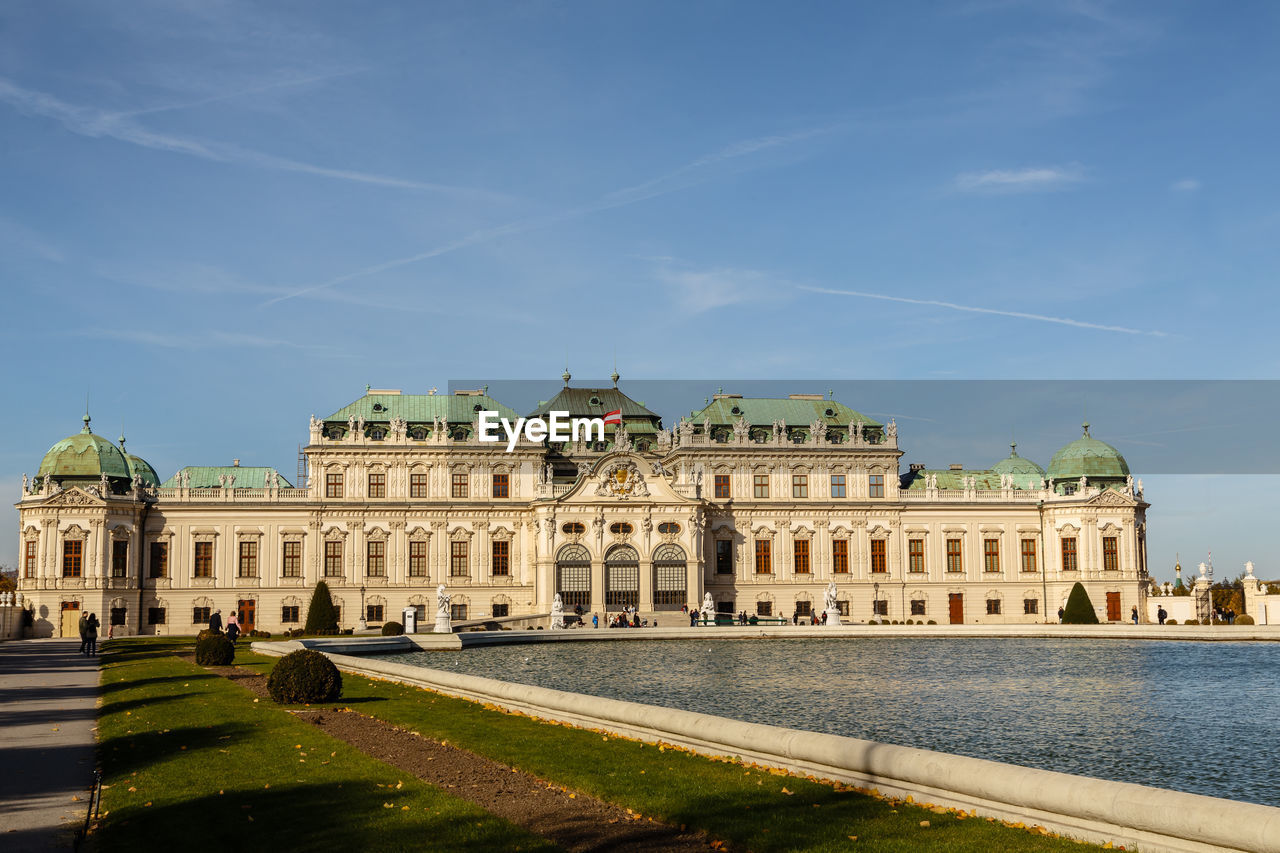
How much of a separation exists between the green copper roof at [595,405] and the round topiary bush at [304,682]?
2333 inches

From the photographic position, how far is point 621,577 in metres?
77.1

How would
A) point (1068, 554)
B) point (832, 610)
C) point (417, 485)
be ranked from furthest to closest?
point (1068, 554) < point (417, 485) < point (832, 610)

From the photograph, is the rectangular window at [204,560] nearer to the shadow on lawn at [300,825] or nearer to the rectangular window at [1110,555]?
the rectangular window at [1110,555]

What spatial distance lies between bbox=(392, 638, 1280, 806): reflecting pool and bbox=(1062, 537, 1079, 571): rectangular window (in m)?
28.7

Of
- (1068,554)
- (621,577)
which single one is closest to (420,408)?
(621,577)

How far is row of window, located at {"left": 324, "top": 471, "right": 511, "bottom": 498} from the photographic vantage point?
7850cm

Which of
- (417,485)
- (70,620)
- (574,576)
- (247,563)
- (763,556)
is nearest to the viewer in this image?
(70,620)

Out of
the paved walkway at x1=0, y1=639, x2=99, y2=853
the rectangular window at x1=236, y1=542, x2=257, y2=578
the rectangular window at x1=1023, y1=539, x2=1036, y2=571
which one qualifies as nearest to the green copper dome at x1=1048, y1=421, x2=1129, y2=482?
Result: the rectangular window at x1=1023, y1=539, x2=1036, y2=571

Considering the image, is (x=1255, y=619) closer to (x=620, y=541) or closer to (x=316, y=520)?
(x=620, y=541)

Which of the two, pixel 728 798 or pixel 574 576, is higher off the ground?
pixel 574 576

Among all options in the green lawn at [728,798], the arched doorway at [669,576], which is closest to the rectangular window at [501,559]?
the arched doorway at [669,576]

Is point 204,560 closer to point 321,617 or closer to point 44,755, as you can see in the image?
point 321,617

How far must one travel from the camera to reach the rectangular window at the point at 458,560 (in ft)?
259

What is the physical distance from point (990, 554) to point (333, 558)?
148 feet
